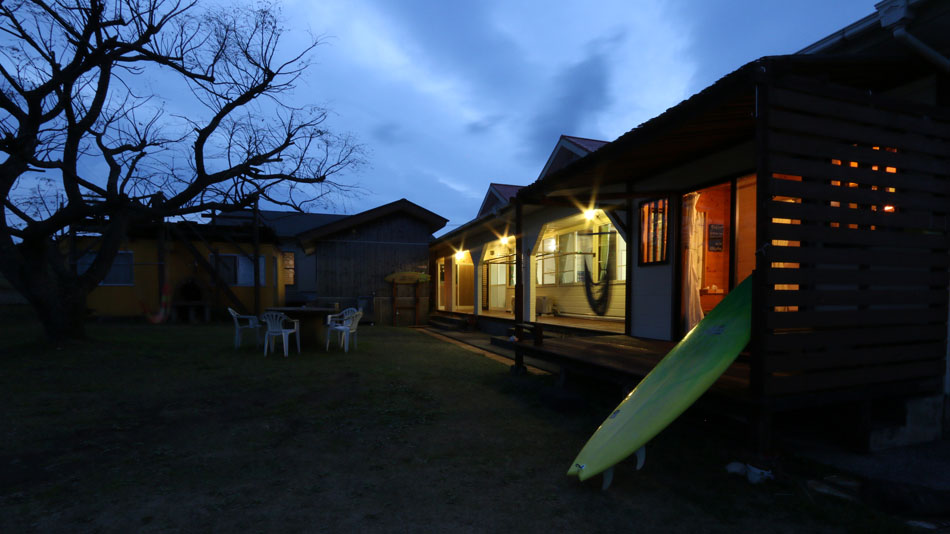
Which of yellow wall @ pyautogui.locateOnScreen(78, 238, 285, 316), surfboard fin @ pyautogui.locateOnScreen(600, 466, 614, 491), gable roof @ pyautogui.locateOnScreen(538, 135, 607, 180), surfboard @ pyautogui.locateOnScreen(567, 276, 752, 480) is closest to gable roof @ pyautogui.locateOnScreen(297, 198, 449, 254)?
yellow wall @ pyautogui.locateOnScreen(78, 238, 285, 316)

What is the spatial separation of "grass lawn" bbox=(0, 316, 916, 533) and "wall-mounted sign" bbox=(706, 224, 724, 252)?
3.53 meters

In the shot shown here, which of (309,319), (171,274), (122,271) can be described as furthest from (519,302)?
(122,271)

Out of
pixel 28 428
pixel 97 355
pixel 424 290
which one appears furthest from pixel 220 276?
pixel 28 428

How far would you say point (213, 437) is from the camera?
149 inches

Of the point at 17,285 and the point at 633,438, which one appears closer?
the point at 633,438

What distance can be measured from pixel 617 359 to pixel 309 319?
6.64 meters

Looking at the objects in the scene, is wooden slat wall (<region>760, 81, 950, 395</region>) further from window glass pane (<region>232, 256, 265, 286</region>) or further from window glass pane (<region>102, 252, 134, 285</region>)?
window glass pane (<region>102, 252, 134, 285</region>)

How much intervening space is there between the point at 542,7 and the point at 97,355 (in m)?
18.7

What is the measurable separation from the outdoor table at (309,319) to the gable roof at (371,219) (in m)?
6.14

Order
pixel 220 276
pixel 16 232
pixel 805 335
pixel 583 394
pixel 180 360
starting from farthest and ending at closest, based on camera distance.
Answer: pixel 220 276, pixel 16 232, pixel 180 360, pixel 583 394, pixel 805 335

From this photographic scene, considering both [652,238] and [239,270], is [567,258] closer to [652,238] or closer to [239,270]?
[652,238]

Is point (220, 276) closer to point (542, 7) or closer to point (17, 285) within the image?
point (17, 285)

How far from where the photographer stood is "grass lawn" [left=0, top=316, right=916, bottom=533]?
241 centimetres

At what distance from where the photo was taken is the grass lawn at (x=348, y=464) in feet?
7.90
